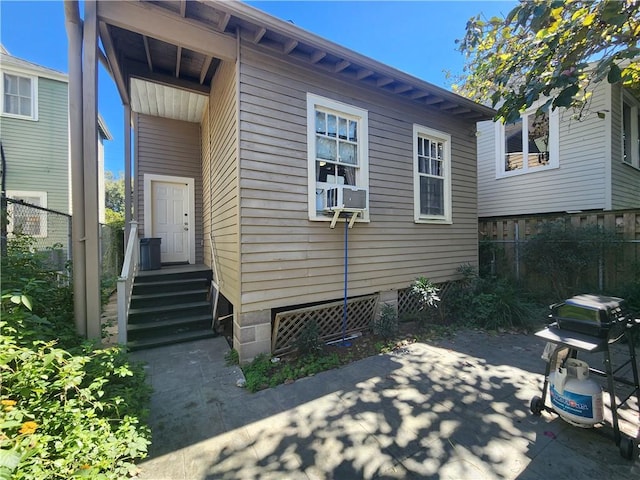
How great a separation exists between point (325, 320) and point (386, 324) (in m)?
0.96

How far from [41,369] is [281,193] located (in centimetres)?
282

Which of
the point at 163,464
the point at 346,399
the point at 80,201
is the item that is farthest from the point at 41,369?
the point at 346,399

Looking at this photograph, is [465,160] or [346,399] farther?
[465,160]

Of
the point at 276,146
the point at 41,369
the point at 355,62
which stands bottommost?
the point at 41,369

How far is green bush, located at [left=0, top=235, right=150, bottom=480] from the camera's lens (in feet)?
5.02

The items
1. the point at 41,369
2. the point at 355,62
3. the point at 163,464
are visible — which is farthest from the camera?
the point at 355,62

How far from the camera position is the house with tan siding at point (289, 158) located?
3.56 meters

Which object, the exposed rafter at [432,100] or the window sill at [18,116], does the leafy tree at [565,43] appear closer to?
the exposed rafter at [432,100]

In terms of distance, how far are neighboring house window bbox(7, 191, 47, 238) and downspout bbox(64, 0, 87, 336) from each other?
27.0 inches

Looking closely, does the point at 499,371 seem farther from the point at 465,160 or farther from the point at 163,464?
the point at 465,160

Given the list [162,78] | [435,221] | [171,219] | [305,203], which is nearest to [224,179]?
[305,203]

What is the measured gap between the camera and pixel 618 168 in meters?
7.27

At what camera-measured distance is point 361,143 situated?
4.63 m

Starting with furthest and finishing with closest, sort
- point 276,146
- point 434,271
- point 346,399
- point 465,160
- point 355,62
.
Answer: point 465,160 → point 434,271 → point 355,62 → point 276,146 → point 346,399
